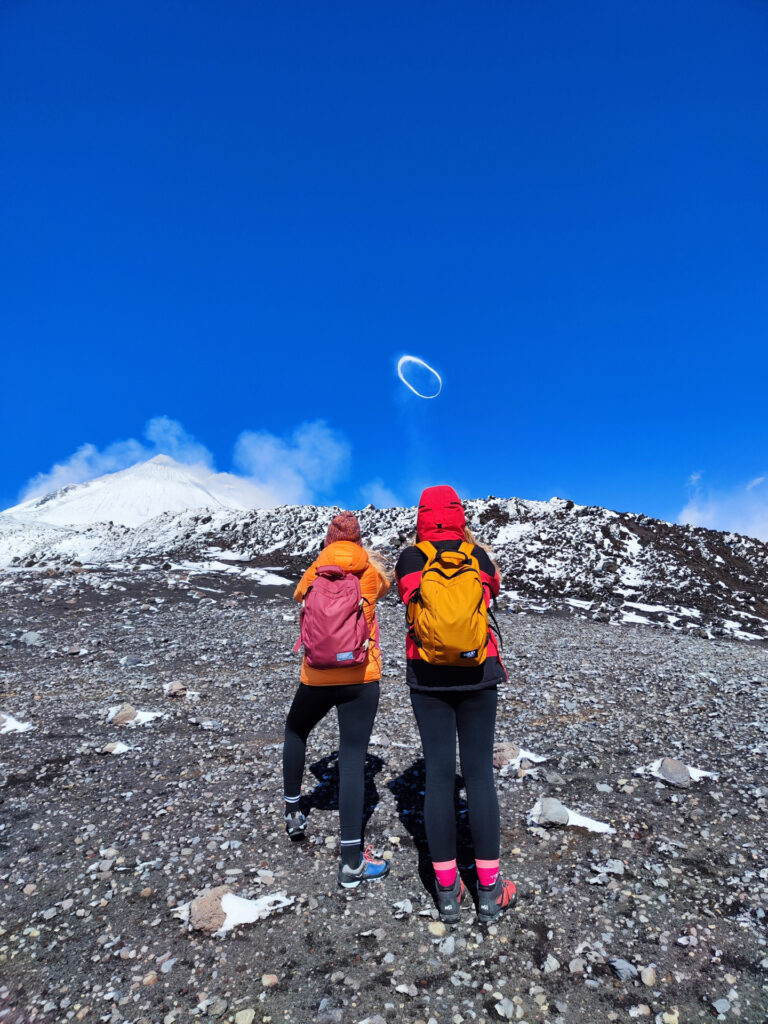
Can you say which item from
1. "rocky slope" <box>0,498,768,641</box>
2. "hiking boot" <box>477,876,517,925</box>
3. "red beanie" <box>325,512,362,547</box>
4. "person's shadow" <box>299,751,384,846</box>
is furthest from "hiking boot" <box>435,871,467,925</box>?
"rocky slope" <box>0,498,768,641</box>

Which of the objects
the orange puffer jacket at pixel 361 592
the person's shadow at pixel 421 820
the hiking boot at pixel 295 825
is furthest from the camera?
the hiking boot at pixel 295 825

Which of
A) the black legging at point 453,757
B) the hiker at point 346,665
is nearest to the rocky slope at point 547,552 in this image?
the hiker at point 346,665

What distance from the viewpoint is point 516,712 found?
353 inches

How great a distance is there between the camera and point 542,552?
93.4ft

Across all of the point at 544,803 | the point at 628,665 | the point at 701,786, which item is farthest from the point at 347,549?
the point at 628,665

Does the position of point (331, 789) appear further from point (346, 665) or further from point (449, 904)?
point (346, 665)

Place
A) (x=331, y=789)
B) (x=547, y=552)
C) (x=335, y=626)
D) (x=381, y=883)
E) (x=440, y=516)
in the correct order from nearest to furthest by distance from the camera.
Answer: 1. (x=440, y=516)
2. (x=335, y=626)
3. (x=381, y=883)
4. (x=331, y=789)
5. (x=547, y=552)

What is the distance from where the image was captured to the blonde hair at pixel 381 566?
15.2 feet

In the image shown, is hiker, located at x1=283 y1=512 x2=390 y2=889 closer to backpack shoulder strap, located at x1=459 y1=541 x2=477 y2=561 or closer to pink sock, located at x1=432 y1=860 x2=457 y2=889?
pink sock, located at x1=432 y1=860 x2=457 y2=889

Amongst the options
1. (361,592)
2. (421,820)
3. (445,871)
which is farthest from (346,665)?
(421,820)

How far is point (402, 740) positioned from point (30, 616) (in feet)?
47.7

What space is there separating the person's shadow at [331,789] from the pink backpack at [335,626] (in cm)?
206

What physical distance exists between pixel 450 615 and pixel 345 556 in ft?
4.13

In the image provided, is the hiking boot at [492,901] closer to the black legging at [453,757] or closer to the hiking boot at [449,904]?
the hiking boot at [449,904]
